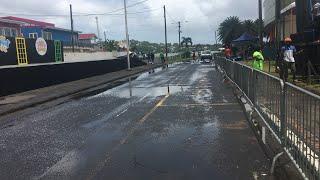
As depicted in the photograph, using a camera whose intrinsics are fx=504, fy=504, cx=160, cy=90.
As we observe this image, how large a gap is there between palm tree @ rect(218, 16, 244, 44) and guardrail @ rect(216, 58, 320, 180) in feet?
292

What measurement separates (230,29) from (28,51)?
263 ft

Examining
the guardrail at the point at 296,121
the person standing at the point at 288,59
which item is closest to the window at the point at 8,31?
the person standing at the point at 288,59

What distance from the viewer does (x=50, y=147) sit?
9.48m

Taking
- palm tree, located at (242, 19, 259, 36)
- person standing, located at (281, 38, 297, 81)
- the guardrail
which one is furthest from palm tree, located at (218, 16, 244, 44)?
the guardrail

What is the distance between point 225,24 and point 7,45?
287 feet

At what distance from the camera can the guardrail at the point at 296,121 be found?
17.4 ft

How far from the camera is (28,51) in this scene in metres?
24.9

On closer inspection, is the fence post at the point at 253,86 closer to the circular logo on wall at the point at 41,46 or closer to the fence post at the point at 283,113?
the fence post at the point at 283,113

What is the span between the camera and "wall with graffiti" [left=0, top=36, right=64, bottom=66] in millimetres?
22452

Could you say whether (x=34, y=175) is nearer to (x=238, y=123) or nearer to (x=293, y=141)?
(x=293, y=141)

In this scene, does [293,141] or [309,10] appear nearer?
[293,141]

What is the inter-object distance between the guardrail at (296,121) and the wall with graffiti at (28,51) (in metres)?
15.9

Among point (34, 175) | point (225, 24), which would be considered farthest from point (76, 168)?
point (225, 24)

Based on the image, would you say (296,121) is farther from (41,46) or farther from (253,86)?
(41,46)
